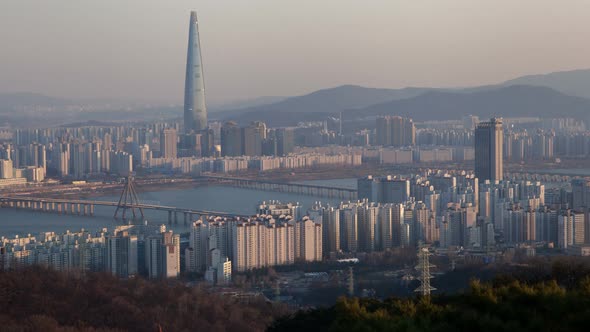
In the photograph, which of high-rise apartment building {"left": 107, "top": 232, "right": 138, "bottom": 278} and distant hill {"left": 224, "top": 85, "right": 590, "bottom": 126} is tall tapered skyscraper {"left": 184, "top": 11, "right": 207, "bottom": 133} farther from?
high-rise apartment building {"left": 107, "top": 232, "right": 138, "bottom": 278}

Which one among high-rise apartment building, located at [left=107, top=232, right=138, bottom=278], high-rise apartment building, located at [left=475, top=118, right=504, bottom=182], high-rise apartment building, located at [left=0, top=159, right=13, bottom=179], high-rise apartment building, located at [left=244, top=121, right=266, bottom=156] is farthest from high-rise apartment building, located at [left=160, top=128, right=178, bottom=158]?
high-rise apartment building, located at [left=107, top=232, right=138, bottom=278]

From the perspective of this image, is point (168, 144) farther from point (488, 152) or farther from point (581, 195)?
point (581, 195)

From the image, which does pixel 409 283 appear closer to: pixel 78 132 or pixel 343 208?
pixel 343 208

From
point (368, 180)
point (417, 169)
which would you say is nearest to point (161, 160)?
point (417, 169)

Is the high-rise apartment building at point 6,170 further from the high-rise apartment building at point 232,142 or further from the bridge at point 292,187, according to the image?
the high-rise apartment building at point 232,142

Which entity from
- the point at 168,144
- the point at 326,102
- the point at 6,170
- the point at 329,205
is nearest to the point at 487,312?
the point at 329,205

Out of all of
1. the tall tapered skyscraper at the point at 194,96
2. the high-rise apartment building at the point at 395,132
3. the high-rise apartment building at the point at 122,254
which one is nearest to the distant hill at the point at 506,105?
the high-rise apartment building at the point at 395,132

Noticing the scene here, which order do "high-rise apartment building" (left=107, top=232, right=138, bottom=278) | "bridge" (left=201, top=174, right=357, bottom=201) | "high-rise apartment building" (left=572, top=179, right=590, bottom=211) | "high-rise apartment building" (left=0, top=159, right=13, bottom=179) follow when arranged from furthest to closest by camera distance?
1. "high-rise apartment building" (left=0, top=159, right=13, bottom=179)
2. "bridge" (left=201, top=174, right=357, bottom=201)
3. "high-rise apartment building" (left=572, top=179, right=590, bottom=211)
4. "high-rise apartment building" (left=107, top=232, right=138, bottom=278)
